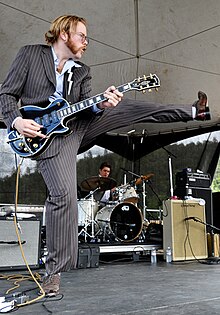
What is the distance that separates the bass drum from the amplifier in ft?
2.31

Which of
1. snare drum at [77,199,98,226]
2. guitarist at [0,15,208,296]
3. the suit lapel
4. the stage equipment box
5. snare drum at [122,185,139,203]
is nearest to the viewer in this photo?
guitarist at [0,15,208,296]

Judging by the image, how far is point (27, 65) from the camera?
1823 mm

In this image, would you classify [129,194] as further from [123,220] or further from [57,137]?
[57,137]

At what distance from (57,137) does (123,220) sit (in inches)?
132

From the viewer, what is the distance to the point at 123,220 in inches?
195

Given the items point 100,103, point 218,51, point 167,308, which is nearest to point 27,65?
point 100,103

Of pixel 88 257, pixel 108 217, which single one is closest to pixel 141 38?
pixel 108 217

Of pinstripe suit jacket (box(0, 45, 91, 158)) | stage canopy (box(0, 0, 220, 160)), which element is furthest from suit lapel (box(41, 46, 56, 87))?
stage canopy (box(0, 0, 220, 160))

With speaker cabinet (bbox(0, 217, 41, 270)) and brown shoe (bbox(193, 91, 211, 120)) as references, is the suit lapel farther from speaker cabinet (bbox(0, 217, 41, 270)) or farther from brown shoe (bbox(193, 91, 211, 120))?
speaker cabinet (bbox(0, 217, 41, 270))

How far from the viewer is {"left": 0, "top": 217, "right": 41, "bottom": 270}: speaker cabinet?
318 cm

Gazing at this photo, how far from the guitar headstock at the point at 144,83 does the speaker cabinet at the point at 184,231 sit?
2.74 metres

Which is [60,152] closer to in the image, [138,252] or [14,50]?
[138,252]

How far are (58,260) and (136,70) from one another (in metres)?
4.42

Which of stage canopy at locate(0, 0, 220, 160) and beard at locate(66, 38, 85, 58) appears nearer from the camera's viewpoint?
beard at locate(66, 38, 85, 58)
